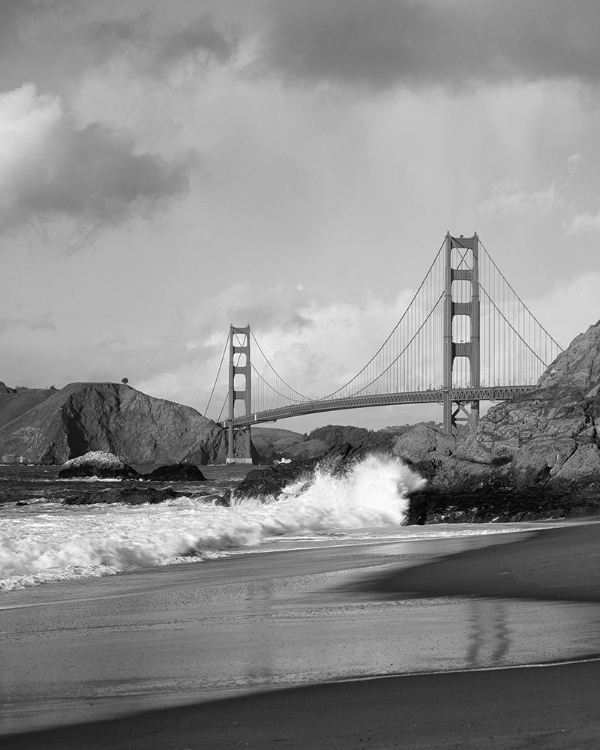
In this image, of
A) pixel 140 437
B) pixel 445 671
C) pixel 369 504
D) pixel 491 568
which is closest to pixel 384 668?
pixel 445 671

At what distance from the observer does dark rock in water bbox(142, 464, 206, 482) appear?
5958cm

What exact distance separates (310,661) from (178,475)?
5653 cm

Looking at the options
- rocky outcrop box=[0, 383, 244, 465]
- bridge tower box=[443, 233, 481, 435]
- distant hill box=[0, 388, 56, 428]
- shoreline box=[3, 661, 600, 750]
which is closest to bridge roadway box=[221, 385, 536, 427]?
bridge tower box=[443, 233, 481, 435]

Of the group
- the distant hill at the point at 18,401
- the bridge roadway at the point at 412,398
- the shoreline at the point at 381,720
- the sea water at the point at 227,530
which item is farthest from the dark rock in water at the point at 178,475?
the distant hill at the point at 18,401

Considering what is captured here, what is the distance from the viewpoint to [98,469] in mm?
71312

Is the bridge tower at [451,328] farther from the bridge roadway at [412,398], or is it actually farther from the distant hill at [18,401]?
the distant hill at [18,401]

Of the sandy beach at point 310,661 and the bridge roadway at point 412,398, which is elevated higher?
the bridge roadway at point 412,398

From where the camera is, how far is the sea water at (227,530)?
10586 millimetres

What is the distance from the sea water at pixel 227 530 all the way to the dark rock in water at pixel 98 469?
136 ft

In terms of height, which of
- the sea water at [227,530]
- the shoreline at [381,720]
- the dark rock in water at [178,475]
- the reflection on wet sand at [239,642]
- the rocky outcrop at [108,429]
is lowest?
the dark rock in water at [178,475]

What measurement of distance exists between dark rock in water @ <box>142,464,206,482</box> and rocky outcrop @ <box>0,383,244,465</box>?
4765cm

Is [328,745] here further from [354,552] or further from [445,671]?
[354,552]

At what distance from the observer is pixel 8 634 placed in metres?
5.94

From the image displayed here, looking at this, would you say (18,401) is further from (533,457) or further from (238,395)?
(533,457)
